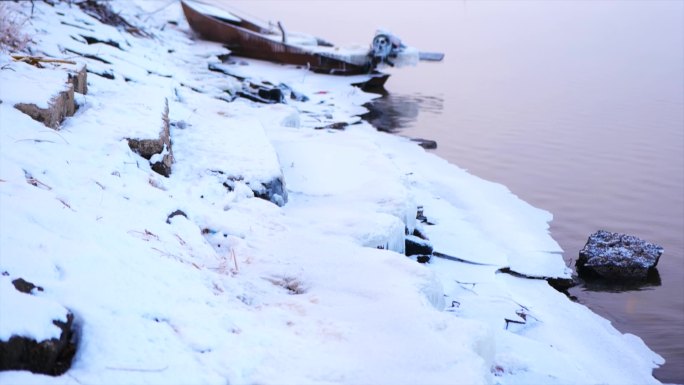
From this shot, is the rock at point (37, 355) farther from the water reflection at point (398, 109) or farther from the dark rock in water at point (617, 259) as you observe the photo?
the water reflection at point (398, 109)

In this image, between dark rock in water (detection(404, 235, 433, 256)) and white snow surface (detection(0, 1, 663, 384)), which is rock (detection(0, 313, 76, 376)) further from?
dark rock in water (detection(404, 235, 433, 256))

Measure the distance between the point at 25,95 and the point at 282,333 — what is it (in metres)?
2.78

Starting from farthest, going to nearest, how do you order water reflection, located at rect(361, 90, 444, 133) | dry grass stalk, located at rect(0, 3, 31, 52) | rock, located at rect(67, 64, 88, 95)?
1. water reflection, located at rect(361, 90, 444, 133)
2. dry grass stalk, located at rect(0, 3, 31, 52)
3. rock, located at rect(67, 64, 88, 95)

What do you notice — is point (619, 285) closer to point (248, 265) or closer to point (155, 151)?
point (248, 265)

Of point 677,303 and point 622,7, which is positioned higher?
point 622,7

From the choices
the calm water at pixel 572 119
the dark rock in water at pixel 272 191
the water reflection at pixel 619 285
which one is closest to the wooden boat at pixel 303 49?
the calm water at pixel 572 119

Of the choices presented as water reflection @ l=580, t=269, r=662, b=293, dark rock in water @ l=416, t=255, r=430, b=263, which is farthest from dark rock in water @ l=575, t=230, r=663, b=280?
dark rock in water @ l=416, t=255, r=430, b=263

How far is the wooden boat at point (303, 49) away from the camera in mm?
17312

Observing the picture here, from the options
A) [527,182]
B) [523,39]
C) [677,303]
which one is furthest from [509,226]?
[523,39]

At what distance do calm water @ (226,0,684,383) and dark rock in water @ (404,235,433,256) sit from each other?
1652 millimetres

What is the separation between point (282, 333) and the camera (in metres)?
2.87

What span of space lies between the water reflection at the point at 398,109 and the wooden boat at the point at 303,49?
1.10m

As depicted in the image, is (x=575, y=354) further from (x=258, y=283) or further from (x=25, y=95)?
(x=25, y=95)

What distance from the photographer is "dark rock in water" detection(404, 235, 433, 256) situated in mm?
5621
